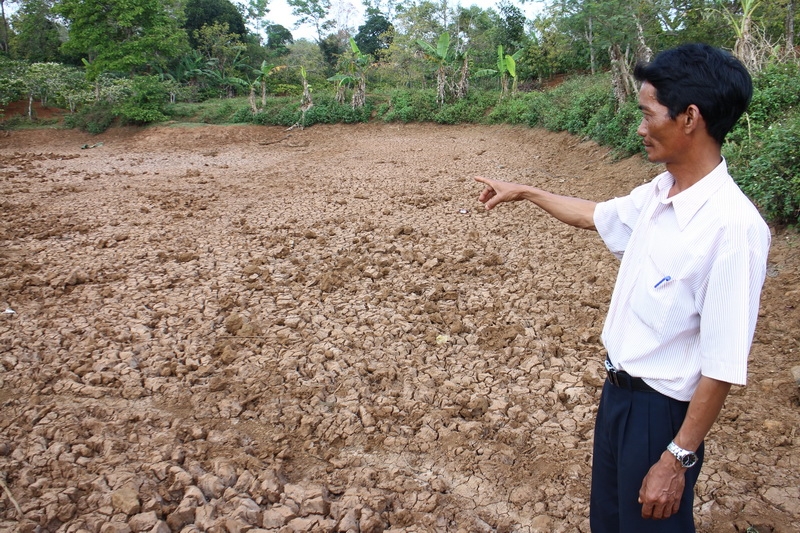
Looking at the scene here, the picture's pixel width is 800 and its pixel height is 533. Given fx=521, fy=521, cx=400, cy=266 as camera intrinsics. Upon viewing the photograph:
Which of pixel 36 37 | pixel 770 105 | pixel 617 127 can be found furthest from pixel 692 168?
pixel 36 37

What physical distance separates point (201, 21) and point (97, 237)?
23.8 meters

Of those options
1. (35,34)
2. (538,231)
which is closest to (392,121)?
(538,231)

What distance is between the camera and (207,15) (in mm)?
25516

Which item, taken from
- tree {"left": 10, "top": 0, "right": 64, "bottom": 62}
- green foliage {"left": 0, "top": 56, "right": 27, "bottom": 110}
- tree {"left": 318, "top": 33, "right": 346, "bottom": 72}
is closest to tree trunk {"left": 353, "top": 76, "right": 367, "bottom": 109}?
tree {"left": 318, "top": 33, "right": 346, "bottom": 72}

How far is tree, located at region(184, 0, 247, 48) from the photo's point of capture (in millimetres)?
25422

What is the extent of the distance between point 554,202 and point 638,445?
0.93 m

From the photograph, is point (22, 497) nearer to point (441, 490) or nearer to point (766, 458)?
point (441, 490)

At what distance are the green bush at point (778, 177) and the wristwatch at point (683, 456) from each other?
4.36 meters

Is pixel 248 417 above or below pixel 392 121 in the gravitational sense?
below

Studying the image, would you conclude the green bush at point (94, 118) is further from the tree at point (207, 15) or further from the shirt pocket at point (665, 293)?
the shirt pocket at point (665, 293)

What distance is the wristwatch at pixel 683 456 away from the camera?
4.16ft

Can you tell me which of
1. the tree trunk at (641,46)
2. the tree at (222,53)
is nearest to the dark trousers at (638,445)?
the tree trunk at (641,46)

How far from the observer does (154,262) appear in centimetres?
523

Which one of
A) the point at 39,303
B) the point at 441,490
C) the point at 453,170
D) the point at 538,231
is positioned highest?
the point at 453,170
